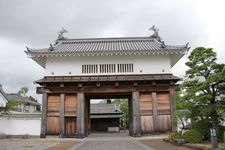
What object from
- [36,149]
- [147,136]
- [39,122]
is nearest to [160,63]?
[147,136]

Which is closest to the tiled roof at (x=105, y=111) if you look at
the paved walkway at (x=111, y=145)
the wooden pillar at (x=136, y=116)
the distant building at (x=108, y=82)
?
the distant building at (x=108, y=82)

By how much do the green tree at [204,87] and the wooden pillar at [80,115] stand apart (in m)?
10.9

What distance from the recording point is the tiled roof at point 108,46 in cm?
2591

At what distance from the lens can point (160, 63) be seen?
86.5 feet

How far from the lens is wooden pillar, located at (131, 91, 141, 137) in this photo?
2438 centimetres

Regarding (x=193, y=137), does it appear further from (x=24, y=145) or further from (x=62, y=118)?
(x=62, y=118)

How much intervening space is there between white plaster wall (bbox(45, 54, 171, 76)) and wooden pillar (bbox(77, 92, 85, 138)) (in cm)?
261

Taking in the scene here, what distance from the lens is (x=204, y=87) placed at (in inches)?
635

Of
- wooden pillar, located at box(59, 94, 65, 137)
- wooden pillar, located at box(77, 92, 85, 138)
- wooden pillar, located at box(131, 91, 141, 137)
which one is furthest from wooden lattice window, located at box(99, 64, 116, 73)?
wooden pillar, located at box(59, 94, 65, 137)

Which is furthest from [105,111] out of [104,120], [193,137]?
[193,137]

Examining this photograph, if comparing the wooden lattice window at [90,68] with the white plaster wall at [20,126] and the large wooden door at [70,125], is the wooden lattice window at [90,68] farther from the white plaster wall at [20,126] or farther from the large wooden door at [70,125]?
the white plaster wall at [20,126]

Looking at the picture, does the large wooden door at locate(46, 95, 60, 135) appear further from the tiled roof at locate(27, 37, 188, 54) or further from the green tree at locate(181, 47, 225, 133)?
the green tree at locate(181, 47, 225, 133)

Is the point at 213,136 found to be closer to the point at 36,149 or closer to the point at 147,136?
the point at 36,149

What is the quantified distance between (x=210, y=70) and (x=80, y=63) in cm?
1362
